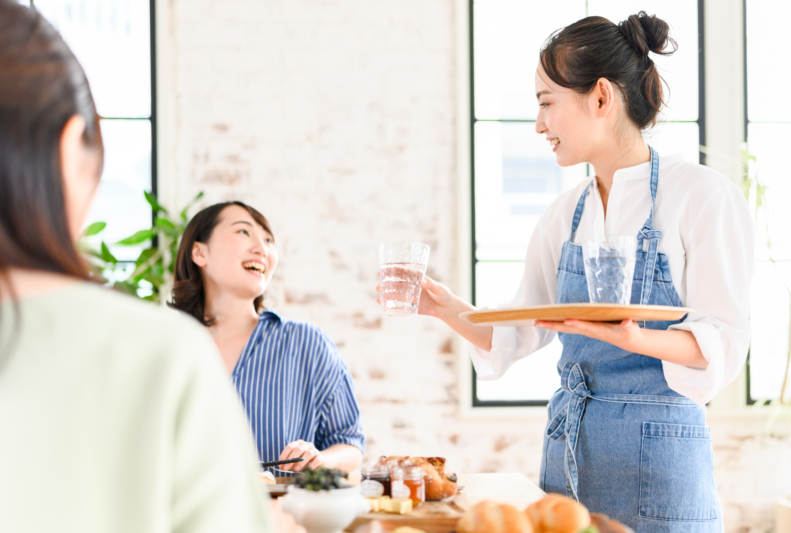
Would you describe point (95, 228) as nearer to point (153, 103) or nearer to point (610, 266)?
point (153, 103)

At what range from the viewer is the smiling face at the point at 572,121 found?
151 centimetres

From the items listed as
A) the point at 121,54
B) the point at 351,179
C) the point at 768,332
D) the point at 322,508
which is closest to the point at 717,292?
the point at 322,508

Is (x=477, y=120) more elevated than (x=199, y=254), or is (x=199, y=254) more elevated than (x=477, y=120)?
(x=477, y=120)

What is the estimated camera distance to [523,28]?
331 centimetres

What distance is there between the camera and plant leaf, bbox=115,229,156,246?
293cm

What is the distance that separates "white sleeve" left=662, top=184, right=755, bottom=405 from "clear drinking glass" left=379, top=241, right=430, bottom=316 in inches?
22.0

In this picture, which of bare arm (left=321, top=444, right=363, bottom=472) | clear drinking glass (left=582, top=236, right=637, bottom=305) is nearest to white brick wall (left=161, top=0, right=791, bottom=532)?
bare arm (left=321, top=444, right=363, bottom=472)

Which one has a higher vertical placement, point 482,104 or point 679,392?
point 482,104

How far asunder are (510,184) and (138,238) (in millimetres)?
1816

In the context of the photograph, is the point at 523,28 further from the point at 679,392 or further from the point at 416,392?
the point at 679,392

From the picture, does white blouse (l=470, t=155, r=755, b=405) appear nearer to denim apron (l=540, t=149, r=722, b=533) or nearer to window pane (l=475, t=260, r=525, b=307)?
denim apron (l=540, t=149, r=722, b=533)

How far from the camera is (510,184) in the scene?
10.7ft

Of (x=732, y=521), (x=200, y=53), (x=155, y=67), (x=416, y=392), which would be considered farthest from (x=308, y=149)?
(x=732, y=521)

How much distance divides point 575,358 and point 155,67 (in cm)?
265
